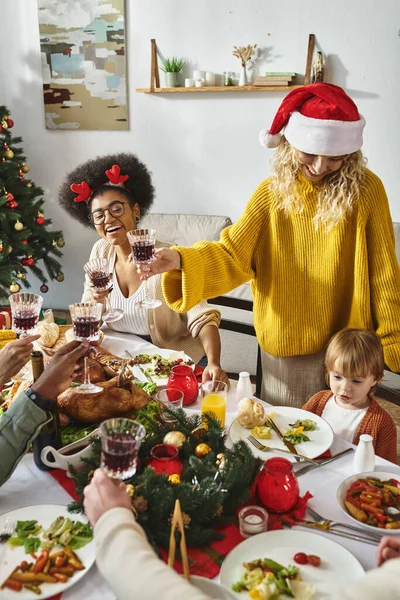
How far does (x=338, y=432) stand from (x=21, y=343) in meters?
1.05

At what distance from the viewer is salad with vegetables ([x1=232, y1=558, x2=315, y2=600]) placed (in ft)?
3.65

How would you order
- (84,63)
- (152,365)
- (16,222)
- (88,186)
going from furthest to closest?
1. (84,63)
2. (16,222)
3. (88,186)
4. (152,365)

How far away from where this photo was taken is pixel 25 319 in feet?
5.69

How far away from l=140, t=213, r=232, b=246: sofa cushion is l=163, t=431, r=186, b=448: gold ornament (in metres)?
2.90

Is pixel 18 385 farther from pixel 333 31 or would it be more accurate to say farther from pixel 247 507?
pixel 333 31

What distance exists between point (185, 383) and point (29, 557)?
75cm

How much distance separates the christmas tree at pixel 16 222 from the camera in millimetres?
4148

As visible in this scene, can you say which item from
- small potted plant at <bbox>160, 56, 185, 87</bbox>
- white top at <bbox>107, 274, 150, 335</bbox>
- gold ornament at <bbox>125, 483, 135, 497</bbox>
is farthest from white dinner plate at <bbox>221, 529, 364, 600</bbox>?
small potted plant at <bbox>160, 56, 185, 87</bbox>

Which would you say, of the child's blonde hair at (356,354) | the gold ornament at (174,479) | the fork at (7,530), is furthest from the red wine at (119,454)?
the child's blonde hair at (356,354)

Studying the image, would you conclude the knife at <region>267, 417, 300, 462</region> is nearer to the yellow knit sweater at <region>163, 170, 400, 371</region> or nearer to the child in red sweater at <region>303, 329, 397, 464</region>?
the child in red sweater at <region>303, 329, 397, 464</region>

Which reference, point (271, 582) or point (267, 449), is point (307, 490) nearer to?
point (267, 449)

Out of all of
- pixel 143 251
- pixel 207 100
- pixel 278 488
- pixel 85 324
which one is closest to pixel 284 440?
pixel 278 488

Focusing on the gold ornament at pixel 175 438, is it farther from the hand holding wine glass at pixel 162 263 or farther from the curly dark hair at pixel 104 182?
the curly dark hair at pixel 104 182

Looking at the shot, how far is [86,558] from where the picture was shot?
1.20m
